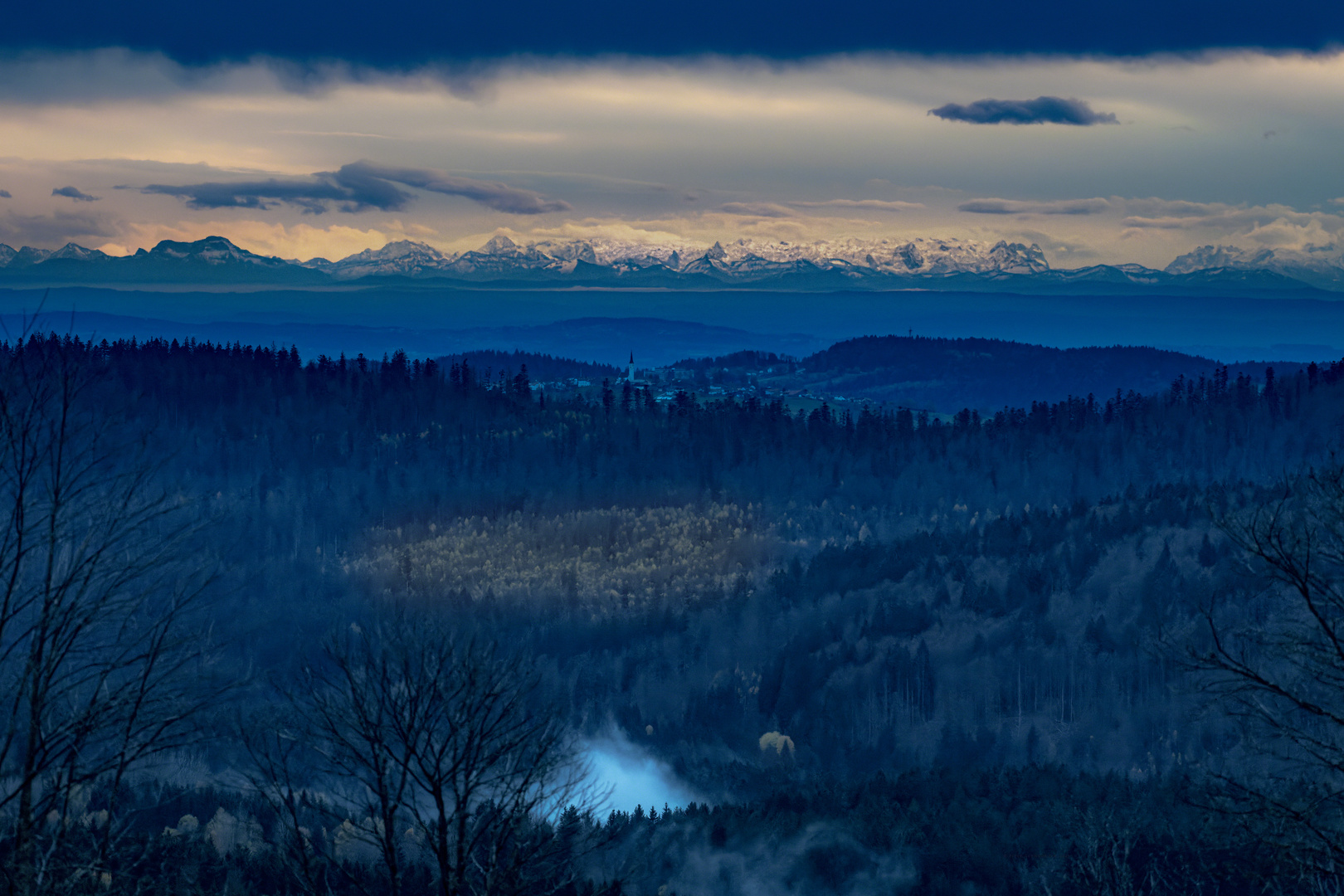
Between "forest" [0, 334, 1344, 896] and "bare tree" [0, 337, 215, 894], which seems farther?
"forest" [0, 334, 1344, 896]

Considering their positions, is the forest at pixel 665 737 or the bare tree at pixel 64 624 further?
the forest at pixel 665 737

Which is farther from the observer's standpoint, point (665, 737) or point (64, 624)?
point (665, 737)

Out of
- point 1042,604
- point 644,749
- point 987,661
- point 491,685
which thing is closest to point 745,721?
point 644,749

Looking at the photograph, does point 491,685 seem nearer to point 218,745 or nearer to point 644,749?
point 644,749

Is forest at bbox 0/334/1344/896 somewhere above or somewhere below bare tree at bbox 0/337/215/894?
below

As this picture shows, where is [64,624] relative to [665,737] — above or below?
above

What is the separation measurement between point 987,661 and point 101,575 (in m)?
186

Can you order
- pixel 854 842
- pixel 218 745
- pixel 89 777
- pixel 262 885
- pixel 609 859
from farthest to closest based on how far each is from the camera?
pixel 218 745
pixel 609 859
pixel 854 842
pixel 262 885
pixel 89 777

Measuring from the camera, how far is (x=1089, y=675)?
181 metres

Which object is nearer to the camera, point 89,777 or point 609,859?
point 89,777

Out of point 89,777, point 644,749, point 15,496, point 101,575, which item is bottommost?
point 644,749

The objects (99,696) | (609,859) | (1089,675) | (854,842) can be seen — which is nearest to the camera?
(99,696)

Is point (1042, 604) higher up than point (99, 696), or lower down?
lower down

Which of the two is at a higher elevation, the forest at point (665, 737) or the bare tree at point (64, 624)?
the bare tree at point (64, 624)
